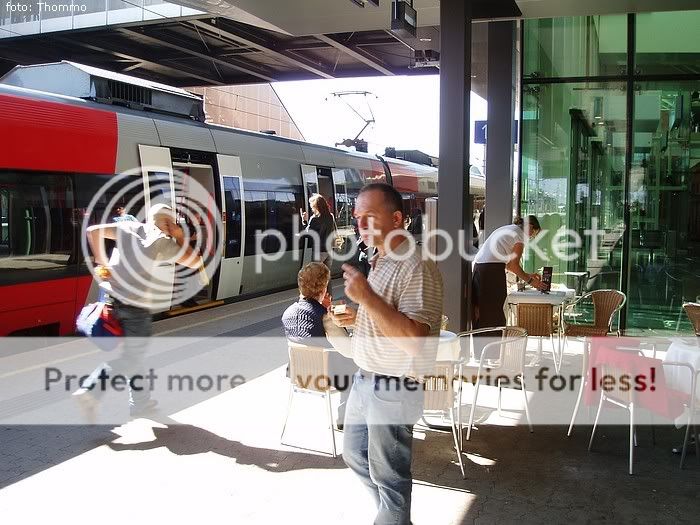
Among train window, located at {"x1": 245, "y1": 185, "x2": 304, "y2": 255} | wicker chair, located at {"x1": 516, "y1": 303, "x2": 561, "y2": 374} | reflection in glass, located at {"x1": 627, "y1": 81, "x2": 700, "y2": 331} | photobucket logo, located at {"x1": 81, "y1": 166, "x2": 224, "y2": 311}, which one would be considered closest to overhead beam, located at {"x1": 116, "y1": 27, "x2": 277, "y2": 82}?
train window, located at {"x1": 245, "y1": 185, "x2": 304, "y2": 255}

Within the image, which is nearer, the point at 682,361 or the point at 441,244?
the point at 682,361

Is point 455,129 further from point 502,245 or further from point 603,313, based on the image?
point 603,313

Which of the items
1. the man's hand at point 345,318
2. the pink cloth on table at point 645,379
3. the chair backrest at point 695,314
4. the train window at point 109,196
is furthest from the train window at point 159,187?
the man's hand at point 345,318

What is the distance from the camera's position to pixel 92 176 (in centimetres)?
888

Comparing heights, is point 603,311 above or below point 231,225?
below

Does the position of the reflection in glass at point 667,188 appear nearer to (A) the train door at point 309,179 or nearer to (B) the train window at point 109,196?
(A) the train door at point 309,179

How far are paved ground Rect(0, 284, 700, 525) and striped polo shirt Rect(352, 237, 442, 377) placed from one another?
149cm

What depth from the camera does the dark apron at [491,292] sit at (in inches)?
312

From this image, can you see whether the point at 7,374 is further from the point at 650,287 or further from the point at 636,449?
the point at 650,287

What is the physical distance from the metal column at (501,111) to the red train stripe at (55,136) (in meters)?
5.35

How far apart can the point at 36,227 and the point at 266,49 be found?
9.50 meters

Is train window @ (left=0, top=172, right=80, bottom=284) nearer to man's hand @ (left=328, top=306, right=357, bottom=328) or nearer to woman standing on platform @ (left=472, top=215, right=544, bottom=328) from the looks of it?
woman standing on platform @ (left=472, top=215, right=544, bottom=328)

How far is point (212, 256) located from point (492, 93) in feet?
16.3

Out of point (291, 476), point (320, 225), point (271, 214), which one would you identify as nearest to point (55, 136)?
point (320, 225)
